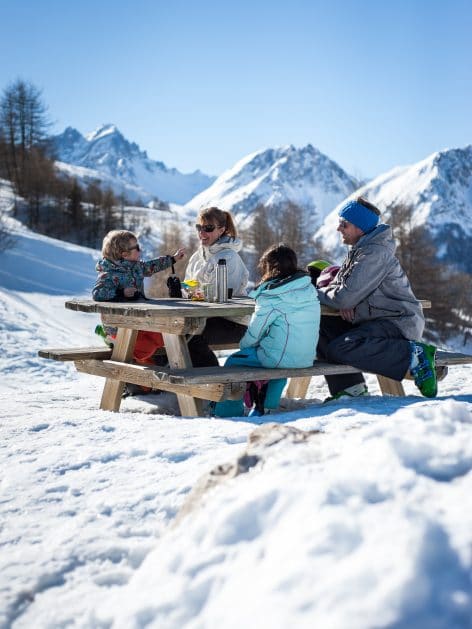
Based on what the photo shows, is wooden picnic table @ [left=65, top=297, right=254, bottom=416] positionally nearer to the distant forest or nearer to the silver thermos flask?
the silver thermos flask

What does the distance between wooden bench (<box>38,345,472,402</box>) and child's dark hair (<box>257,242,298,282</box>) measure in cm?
72

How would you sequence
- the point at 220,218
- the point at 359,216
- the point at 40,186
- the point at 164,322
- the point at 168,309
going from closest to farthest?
the point at 168,309 < the point at 164,322 < the point at 359,216 < the point at 220,218 < the point at 40,186

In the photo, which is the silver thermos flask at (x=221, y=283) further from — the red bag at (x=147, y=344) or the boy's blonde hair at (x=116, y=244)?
the boy's blonde hair at (x=116, y=244)

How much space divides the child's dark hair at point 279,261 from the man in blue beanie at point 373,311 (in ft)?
2.05

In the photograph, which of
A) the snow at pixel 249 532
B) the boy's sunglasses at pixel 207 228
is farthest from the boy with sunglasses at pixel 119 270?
the snow at pixel 249 532

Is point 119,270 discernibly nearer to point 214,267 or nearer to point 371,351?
point 214,267

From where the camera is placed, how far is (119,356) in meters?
5.57

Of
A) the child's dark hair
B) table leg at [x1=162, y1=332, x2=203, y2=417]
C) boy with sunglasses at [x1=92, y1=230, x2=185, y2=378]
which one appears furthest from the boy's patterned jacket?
the child's dark hair

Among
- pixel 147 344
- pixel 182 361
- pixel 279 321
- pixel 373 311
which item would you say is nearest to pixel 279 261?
pixel 279 321

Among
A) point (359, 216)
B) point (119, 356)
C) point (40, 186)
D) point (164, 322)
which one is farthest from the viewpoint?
point (40, 186)

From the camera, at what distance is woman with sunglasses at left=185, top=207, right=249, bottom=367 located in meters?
5.83

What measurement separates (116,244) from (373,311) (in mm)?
2347

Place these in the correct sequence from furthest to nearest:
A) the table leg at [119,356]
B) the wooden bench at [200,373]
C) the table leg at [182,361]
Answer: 1. the table leg at [119,356]
2. the table leg at [182,361]
3. the wooden bench at [200,373]

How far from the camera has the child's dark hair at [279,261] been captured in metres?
4.79
